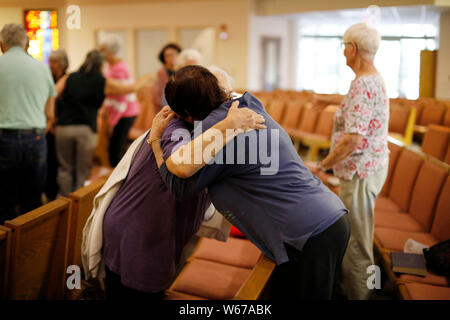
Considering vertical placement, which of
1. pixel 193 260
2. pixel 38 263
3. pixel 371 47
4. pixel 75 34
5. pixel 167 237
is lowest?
pixel 193 260

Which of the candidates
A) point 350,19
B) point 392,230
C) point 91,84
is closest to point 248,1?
point 350,19

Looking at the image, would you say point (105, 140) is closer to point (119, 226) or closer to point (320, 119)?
point (320, 119)

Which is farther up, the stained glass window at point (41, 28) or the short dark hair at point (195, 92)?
the stained glass window at point (41, 28)

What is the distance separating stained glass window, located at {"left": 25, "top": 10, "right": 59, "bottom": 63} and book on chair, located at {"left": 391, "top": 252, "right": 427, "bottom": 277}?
1.94 metres

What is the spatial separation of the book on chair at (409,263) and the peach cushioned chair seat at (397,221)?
18.6 inches

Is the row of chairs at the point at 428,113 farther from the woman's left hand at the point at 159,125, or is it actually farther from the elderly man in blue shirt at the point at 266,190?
the woman's left hand at the point at 159,125

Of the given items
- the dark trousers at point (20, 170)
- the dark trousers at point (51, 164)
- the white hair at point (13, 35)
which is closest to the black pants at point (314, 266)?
the white hair at point (13, 35)

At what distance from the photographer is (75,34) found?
12016mm

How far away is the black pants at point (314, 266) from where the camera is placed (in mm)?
1389

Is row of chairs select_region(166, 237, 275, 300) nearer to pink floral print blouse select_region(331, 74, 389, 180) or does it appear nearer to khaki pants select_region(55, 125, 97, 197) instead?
pink floral print blouse select_region(331, 74, 389, 180)

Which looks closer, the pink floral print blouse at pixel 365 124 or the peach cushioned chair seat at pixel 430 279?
the peach cushioned chair seat at pixel 430 279

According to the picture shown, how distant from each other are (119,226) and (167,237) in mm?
172

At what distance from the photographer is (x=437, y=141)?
323cm
